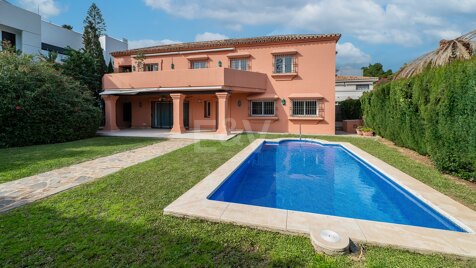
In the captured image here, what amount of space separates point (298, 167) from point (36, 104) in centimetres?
1698

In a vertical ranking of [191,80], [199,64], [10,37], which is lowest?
[191,80]

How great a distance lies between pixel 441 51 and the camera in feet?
42.7

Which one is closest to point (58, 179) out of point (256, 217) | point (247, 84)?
point (256, 217)

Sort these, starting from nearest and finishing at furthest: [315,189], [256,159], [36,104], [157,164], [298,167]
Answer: [315,189], [157,164], [298,167], [256,159], [36,104]

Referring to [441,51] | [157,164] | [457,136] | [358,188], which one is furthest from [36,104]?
[441,51]

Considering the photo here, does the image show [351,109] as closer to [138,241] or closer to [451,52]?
[451,52]

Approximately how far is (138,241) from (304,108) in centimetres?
2024

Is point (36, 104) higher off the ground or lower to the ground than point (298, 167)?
higher

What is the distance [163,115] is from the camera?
26656 millimetres

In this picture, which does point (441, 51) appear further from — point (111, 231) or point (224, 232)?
point (111, 231)

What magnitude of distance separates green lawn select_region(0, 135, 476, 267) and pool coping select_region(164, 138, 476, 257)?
6.5 inches

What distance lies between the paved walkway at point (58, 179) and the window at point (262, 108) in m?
13.7

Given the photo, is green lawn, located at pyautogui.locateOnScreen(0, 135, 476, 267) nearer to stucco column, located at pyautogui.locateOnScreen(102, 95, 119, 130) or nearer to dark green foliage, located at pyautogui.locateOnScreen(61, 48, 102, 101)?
stucco column, located at pyautogui.locateOnScreen(102, 95, 119, 130)

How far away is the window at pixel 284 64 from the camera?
2206 cm
